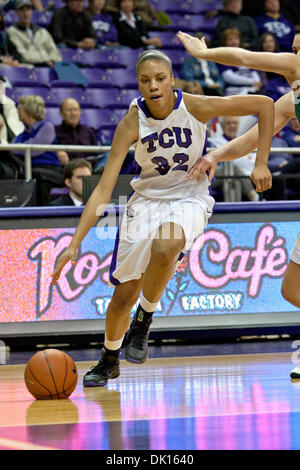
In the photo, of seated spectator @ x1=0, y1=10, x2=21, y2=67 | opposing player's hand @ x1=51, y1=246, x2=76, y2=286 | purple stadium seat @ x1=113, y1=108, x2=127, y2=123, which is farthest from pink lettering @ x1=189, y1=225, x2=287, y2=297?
seated spectator @ x1=0, y1=10, x2=21, y2=67

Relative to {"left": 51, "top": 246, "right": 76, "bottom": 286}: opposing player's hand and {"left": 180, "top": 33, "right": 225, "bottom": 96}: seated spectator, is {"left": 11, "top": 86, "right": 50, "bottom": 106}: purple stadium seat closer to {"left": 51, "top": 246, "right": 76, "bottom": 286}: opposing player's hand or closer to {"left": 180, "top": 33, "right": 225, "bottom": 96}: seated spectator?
{"left": 180, "top": 33, "right": 225, "bottom": 96}: seated spectator

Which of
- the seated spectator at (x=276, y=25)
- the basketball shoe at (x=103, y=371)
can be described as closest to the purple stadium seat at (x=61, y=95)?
the seated spectator at (x=276, y=25)

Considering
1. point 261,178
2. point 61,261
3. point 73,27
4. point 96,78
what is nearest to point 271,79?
point 96,78

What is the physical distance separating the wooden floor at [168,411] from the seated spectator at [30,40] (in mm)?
7375

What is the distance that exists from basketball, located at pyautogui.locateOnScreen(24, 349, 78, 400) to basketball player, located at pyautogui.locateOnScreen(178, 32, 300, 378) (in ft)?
4.58

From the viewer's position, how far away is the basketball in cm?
518

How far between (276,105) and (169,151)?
0.95 meters

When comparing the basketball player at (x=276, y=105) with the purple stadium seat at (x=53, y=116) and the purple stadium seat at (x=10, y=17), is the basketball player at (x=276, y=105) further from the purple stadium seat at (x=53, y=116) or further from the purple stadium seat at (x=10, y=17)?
the purple stadium seat at (x=10, y=17)

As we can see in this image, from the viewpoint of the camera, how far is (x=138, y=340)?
216 inches

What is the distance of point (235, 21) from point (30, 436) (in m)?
12.3

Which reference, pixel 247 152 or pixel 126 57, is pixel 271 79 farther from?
pixel 247 152

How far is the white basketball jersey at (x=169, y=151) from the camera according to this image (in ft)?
17.6
